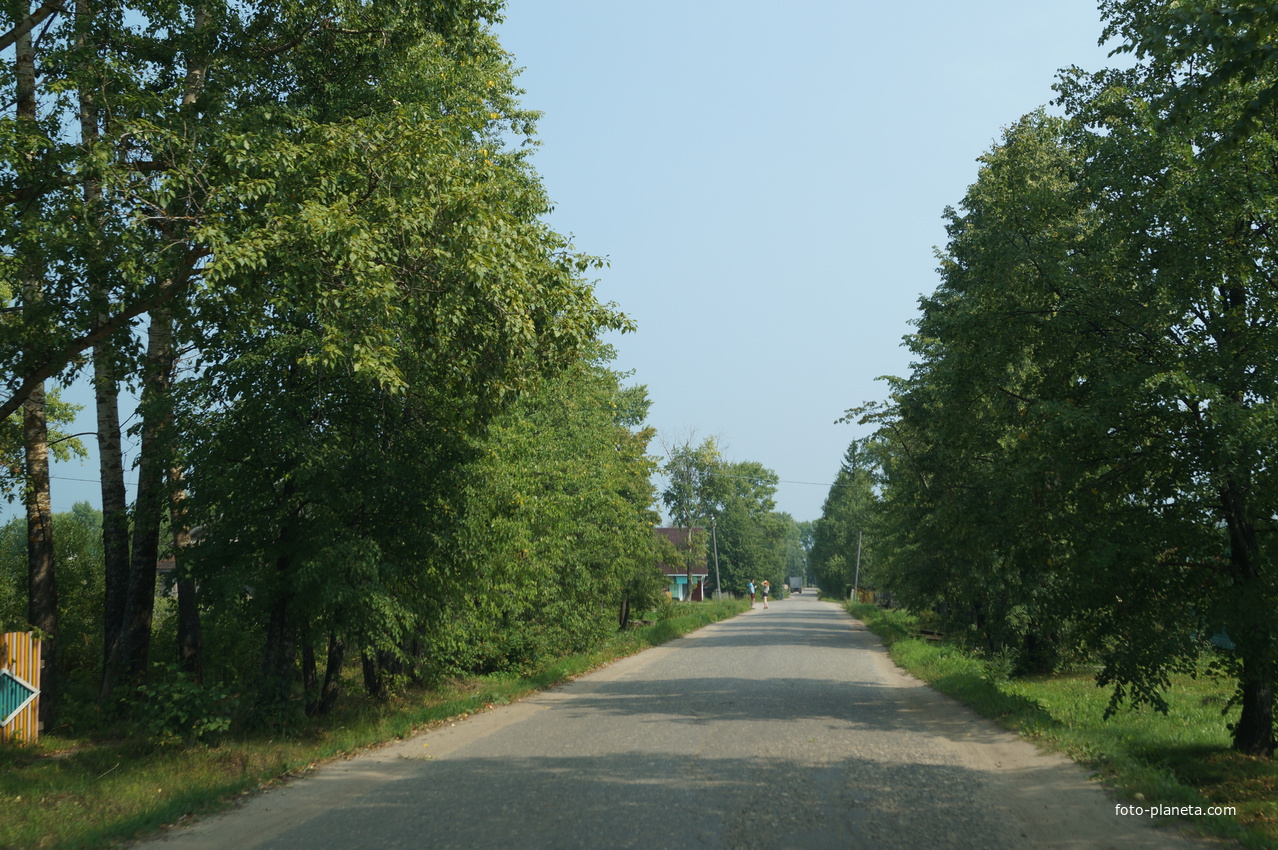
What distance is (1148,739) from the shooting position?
1138cm

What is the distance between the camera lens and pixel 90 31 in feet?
34.2

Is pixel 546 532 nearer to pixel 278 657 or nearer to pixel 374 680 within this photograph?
pixel 374 680

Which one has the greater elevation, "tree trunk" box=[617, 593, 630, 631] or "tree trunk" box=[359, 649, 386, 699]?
"tree trunk" box=[359, 649, 386, 699]

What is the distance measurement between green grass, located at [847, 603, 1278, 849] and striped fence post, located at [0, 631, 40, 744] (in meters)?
11.7

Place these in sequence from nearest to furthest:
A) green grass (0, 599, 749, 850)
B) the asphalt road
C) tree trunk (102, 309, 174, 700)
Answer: the asphalt road < green grass (0, 599, 749, 850) < tree trunk (102, 309, 174, 700)

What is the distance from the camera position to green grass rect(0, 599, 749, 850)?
7.00m

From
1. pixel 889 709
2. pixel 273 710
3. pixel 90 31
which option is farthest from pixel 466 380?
pixel 889 709

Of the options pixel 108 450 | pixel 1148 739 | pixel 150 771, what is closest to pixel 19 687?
pixel 150 771

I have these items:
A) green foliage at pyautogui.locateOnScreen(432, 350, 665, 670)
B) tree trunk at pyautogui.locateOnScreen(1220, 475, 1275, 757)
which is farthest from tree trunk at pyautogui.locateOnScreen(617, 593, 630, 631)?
tree trunk at pyautogui.locateOnScreen(1220, 475, 1275, 757)

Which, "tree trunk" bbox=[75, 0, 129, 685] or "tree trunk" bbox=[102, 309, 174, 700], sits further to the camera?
"tree trunk" bbox=[102, 309, 174, 700]

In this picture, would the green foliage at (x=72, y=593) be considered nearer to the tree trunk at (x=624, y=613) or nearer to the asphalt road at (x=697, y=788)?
the asphalt road at (x=697, y=788)

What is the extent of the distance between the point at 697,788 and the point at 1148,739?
6.73 m

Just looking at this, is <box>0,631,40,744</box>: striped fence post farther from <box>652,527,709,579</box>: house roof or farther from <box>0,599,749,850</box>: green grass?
<box>652,527,709,579</box>: house roof

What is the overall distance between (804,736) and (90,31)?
38.8ft
